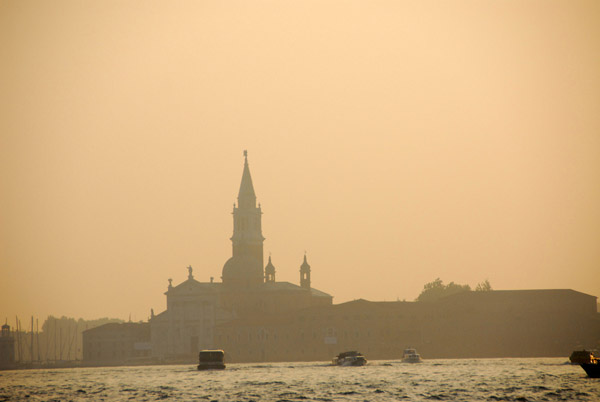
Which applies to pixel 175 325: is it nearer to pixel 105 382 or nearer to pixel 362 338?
pixel 362 338

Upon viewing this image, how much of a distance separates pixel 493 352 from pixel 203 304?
120 ft

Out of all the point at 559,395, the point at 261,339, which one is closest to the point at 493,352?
the point at 261,339

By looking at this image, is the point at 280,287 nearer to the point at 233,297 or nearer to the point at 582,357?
the point at 233,297

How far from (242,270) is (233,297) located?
11.4ft

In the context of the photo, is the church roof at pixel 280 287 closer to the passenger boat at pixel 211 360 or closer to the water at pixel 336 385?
the passenger boat at pixel 211 360

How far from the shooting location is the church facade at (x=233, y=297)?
149875mm

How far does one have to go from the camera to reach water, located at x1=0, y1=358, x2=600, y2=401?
71625mm

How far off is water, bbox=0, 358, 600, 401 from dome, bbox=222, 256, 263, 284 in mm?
47597

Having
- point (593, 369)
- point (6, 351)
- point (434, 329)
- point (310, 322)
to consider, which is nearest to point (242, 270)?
point (310, 322)

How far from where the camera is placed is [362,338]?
458 ft

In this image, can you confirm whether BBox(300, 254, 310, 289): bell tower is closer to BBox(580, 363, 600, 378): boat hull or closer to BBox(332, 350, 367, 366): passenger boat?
BBox(332, 350, 367, 366): passenger boat

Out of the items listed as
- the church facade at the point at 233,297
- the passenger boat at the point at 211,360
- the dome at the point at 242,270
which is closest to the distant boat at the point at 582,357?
the passenger boat at the point at 211,360

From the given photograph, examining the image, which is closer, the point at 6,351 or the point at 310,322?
the point at 310,322

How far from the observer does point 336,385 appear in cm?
8112
